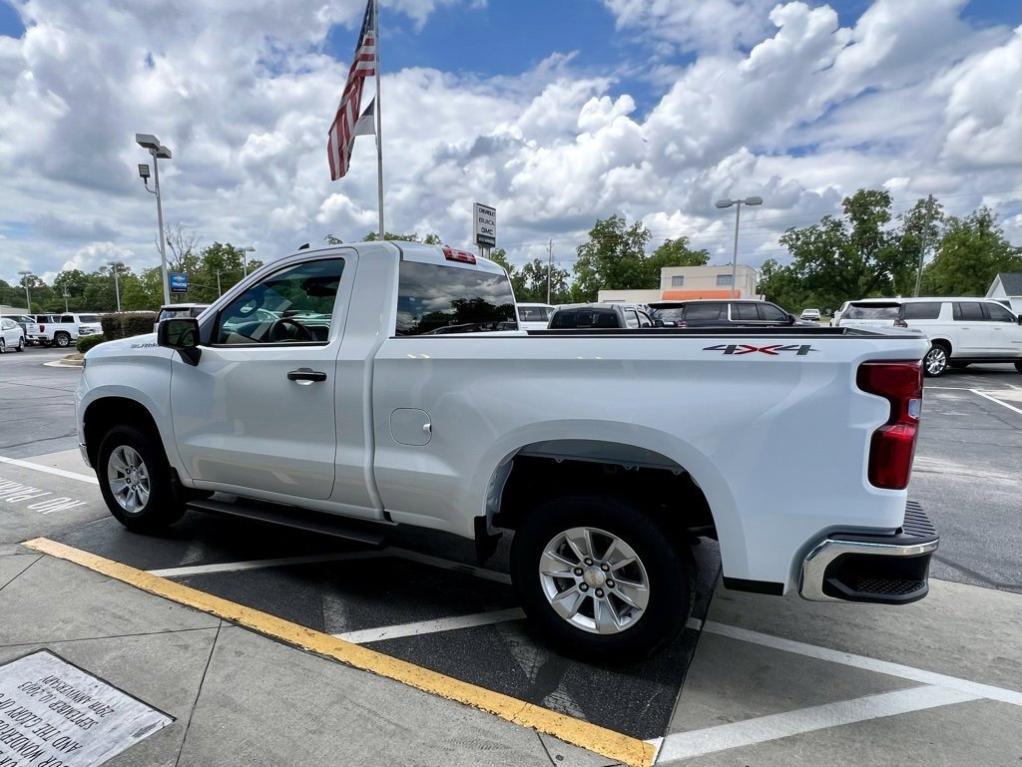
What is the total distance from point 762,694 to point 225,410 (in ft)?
10.9

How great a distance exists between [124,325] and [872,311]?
80.7ft

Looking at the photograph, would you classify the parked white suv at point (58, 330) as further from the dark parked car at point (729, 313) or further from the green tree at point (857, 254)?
the green tree at point (857, 254)

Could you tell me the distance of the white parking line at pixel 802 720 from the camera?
2.24m

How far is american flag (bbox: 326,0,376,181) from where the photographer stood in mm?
10633

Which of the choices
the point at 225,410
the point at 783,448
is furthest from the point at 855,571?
the point at 225,410

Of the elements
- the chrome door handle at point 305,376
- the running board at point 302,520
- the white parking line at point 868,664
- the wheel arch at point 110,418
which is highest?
the chrome door handle at point 305,376

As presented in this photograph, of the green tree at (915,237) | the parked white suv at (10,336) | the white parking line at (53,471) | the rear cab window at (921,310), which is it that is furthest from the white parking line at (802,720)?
the green tree at (915,237)

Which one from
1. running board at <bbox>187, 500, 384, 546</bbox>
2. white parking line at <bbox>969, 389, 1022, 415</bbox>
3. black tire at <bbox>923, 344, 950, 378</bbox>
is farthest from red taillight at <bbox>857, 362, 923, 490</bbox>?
black tire at <bbox>923, 344, 950, 378</bbox>

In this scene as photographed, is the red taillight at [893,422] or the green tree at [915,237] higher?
the green tree at [915,237]

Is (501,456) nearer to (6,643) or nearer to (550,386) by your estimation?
(550,386)

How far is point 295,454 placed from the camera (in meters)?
3.38

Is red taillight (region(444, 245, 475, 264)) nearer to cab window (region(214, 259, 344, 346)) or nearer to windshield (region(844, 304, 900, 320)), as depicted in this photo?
cab window (region(214, 259, 344, 346))

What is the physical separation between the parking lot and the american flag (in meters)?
7.70

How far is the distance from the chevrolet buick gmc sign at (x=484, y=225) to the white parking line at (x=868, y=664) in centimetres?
685
